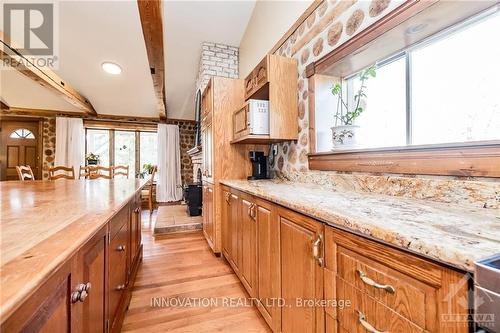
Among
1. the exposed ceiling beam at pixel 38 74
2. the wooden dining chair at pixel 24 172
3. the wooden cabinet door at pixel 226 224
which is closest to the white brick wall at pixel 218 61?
the wooden cabinet door at pixel 226 224

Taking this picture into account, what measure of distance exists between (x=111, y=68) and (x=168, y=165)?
8.24 feet

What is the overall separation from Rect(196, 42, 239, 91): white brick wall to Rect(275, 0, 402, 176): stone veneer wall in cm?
160

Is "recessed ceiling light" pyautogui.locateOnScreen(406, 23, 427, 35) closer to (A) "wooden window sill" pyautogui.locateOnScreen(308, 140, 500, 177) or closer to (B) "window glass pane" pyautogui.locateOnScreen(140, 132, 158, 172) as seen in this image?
(A) "wooden window sill" pyautogui.locateOnScreen(308, 140, 500, 177)

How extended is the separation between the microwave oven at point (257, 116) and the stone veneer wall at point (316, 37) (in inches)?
12.2

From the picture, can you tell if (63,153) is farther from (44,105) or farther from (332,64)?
→ (332,64)

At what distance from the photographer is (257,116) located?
1913mm

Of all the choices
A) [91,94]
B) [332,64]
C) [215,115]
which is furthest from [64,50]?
[332,64]

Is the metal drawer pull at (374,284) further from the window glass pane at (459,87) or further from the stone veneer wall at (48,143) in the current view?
the stone veneer wall at (48,143)

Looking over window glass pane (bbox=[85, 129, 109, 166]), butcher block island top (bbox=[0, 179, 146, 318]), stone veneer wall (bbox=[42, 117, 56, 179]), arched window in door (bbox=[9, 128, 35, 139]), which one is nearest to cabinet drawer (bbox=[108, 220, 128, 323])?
butcher block island top (bbox=[0, 179, 146, 318])

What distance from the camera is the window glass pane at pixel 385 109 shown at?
4.50 ft

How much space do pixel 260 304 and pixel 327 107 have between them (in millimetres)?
1531

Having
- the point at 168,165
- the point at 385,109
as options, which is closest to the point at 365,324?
the point at 385,109

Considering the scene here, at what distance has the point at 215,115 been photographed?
2.40 meters

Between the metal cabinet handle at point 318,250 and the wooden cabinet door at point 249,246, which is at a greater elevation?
the metal cabinet handle at point 318,250
